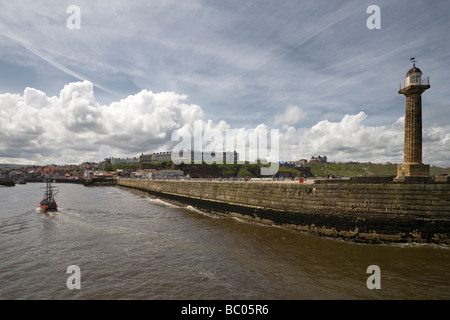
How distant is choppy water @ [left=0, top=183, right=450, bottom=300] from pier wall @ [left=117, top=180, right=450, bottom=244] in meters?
1.02

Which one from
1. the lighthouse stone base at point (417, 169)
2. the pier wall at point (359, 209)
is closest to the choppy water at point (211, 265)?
the pier wall at point (359, 209)

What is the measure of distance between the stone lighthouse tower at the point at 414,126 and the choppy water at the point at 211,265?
28.1 ft

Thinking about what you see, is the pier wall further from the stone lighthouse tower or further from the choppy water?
the stone lighthouse tower

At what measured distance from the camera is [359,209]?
17266mm

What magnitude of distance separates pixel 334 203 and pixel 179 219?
16129 mm

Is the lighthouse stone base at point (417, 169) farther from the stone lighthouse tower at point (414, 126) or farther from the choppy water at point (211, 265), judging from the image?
the choppy water at point (211, 265)

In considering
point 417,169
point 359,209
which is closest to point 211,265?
point 359,209

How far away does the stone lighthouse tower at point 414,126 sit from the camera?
793 inches

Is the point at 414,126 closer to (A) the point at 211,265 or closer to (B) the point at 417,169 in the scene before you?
(B) the point at 417,169

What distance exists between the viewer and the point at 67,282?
10.8 metres

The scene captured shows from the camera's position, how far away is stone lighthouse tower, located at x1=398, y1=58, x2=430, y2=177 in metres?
20.1

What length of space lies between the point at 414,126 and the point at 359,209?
31.7ft

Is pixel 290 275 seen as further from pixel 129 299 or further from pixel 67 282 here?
pixel 67 282
